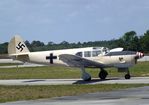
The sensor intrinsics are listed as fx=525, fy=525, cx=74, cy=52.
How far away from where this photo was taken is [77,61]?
36031 millimetres

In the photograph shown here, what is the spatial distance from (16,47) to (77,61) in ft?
22.5

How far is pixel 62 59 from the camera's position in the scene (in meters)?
36.1

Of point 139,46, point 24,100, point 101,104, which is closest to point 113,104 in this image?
point 101,104

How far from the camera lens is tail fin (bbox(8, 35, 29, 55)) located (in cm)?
4081

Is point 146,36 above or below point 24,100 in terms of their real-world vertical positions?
above

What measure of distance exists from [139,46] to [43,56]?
107004mm

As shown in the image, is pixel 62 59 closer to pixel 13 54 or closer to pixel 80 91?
pixel 13 54

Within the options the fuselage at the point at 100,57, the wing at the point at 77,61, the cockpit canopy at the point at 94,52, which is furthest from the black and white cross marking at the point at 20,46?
the cockpit canopy at the point at 94,52

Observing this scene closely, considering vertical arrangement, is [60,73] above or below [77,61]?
below

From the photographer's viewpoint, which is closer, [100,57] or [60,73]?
[100,57]

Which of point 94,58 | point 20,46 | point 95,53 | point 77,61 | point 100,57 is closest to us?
point 77,61

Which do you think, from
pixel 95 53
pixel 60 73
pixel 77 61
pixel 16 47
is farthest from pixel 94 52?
pixel 60 73

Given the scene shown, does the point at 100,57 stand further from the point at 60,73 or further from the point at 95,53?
the point at 60,73

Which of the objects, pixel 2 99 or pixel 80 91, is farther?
pixel 80 91
